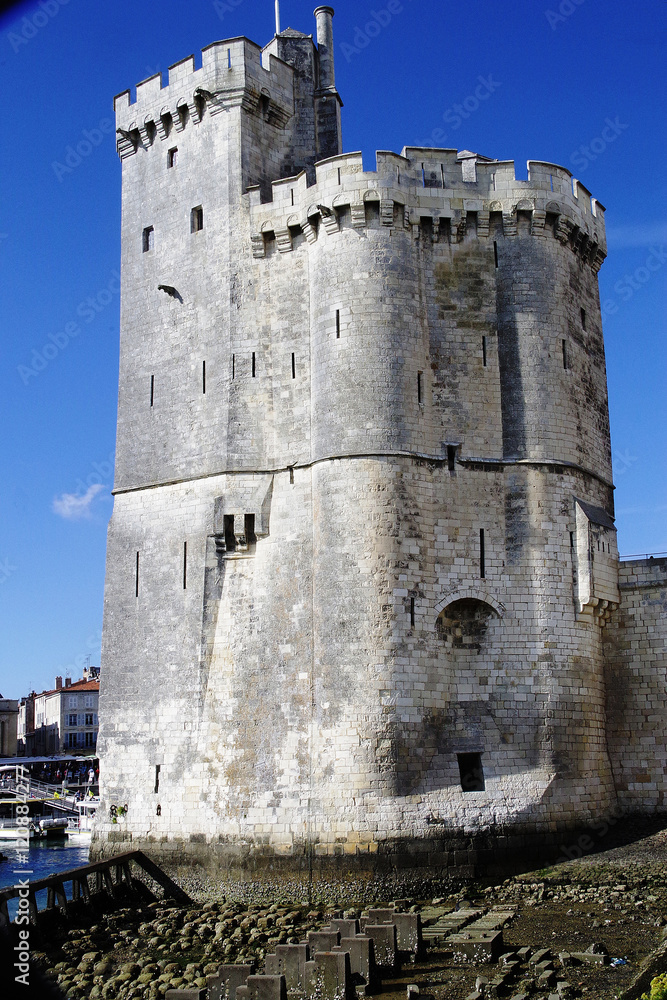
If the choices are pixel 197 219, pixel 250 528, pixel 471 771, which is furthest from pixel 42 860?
pixel 197 219

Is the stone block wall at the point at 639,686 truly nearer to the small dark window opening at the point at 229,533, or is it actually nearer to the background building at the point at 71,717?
the small dark window opening at the point at 229,533

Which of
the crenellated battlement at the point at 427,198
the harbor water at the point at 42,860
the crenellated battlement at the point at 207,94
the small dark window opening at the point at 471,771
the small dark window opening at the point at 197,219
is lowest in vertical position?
the harbor water at the point at 42,860

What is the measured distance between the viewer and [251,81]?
72.8ft

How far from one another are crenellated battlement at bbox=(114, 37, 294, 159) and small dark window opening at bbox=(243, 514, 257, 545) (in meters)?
9.35

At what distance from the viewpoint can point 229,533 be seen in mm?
20438

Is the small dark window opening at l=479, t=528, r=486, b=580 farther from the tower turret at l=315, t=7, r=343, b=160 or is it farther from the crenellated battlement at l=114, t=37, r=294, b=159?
the crenellated battlement at l=114, t=37, r=294, b=159

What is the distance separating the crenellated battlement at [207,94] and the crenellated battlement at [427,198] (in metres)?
2.45

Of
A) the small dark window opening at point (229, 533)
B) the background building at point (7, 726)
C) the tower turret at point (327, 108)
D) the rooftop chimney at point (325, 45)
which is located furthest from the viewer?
the background building at point (7, 726)

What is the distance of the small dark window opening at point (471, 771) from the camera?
18.4 meters

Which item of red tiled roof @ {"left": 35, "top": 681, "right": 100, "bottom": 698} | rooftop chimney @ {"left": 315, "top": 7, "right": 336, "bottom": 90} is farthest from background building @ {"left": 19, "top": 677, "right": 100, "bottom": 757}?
rooftop chimney @ {"left": 315, "top": 7, "right": 336, "bottom": 90}

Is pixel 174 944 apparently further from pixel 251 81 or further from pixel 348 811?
pixel 251 81

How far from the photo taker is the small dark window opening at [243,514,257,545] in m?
20.4

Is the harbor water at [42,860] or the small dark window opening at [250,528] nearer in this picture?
the small dark window opening at [250,528]

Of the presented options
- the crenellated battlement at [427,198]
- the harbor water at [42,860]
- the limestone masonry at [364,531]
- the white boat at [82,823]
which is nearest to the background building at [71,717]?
the white boat at [82,823]
